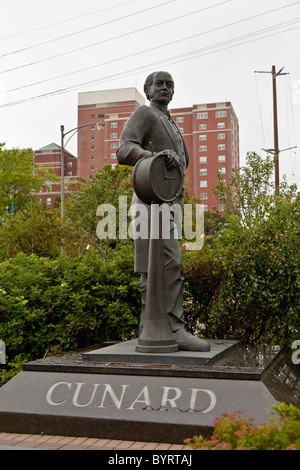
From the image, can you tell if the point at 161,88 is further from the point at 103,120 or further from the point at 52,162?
the point at 52,162

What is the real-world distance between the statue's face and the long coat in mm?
118

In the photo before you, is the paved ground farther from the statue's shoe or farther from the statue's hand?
the statue's hand

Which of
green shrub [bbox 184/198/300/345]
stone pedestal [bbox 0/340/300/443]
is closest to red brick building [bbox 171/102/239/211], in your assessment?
green shrub [bbox 184/198/300/345]

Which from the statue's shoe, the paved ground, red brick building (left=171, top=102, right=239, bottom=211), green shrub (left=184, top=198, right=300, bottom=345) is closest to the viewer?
the paved ground

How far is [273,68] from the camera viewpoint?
80.1 feet

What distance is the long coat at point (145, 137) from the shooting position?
6.12 meters

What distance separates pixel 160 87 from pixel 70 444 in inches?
164

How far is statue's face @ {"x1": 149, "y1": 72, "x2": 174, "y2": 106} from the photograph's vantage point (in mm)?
6258

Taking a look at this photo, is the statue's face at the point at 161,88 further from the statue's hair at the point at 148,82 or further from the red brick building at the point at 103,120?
the red brick building at the point at 103,120

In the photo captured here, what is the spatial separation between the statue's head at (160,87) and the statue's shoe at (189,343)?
286cm

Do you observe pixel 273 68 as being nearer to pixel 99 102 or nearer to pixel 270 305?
pixel 270 305

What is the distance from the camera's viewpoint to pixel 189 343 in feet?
18.7

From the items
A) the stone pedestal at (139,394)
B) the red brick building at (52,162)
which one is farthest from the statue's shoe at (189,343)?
the red brick building at (52,162)
